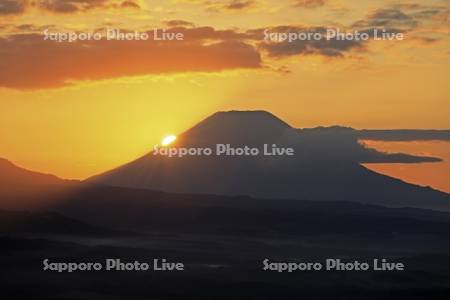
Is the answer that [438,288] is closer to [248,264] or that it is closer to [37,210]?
[248,264]

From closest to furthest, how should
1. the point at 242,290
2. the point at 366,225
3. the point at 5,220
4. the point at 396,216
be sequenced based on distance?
the point at 242,290 < the point at 5,220 < the point at 366,225 < the point at 396,216

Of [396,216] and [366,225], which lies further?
[396,216]

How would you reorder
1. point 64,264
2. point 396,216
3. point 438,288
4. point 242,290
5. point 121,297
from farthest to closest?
1. point 396,216
2. point 64,264
3. point 438,288
4. point 242,290
5. point 121,297

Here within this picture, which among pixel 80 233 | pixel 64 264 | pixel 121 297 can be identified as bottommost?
pixel 121 297

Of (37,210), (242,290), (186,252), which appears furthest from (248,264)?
(37,210)

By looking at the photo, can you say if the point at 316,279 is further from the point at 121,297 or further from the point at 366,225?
the point at 366,225

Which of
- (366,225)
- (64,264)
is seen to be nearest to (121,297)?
(64,264)

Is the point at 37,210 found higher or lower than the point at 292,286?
higher

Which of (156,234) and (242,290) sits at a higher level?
(156,234)

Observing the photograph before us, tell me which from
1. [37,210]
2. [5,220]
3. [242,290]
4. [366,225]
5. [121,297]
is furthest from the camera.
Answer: [366,225]
